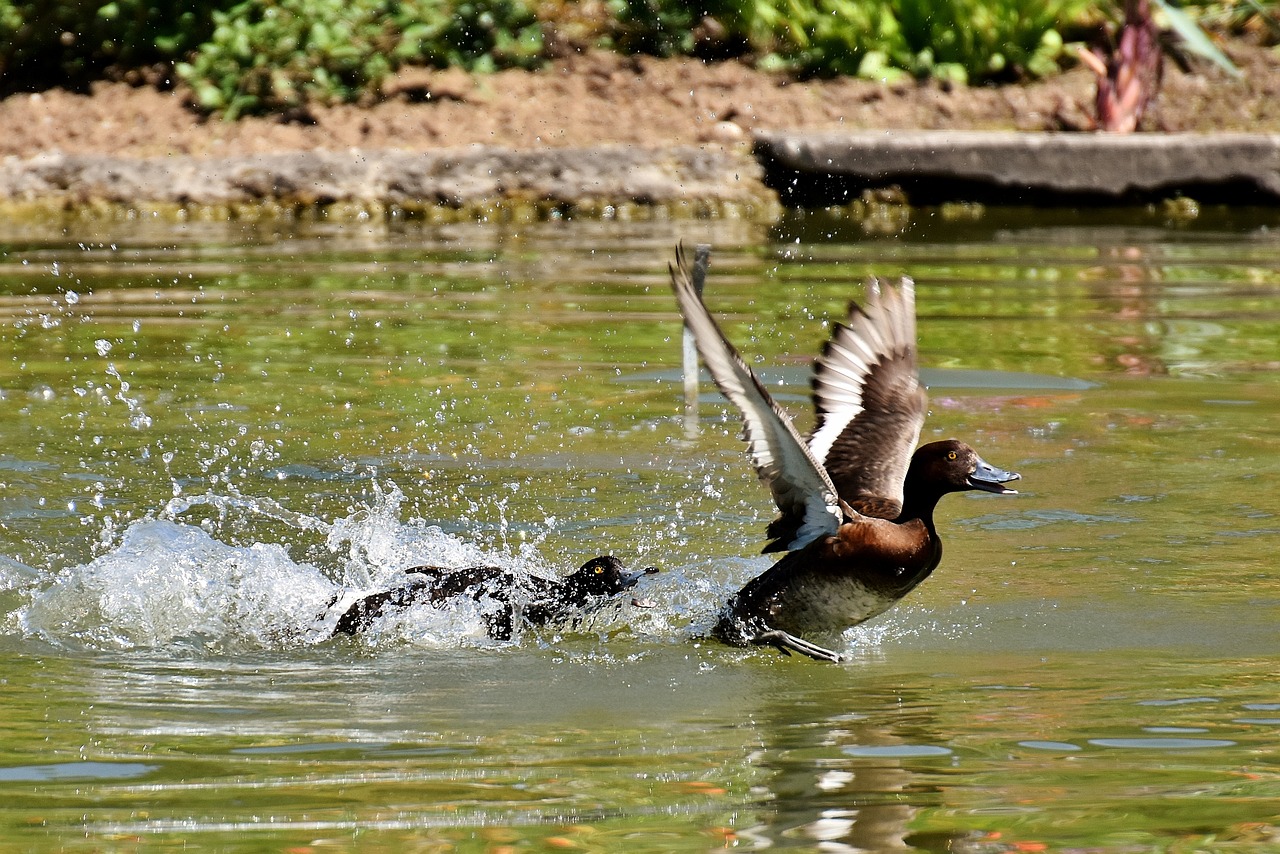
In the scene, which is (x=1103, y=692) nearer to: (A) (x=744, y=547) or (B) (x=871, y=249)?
(A) (x=744, y=547)

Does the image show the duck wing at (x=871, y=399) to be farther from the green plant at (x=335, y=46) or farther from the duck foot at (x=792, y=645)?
the green plant at (x=335, y=46)

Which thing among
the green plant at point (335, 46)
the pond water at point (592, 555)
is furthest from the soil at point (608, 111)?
the pond water at point (592, 555)

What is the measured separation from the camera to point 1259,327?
10422 millimetres

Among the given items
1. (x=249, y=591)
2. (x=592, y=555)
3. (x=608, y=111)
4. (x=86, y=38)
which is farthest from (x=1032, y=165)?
(x=249, y=591)

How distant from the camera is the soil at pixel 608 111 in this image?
15.6 metres

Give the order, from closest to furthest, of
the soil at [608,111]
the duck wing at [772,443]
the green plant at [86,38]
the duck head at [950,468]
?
the duck wing at [772,443] < the duck head at [950,468] < the soil at [608,111] < the green plant at [86,38]

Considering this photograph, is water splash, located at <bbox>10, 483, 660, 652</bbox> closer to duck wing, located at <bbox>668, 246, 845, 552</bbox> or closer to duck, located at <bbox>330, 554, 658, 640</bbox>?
duck, located at <bbox>330, 554, 658, 640</bbox>

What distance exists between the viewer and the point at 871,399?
6.28m

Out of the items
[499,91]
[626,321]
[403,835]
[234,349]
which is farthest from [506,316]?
[403,835]

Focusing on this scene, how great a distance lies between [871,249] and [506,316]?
3344 millimetres

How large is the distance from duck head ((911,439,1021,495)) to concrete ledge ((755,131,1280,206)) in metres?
9.26

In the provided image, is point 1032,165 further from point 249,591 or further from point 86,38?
point 249,591

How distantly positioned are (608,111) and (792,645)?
1100 centimetres

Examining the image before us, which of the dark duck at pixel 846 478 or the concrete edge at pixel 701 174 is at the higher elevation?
the dark duck at pixel 846 478
